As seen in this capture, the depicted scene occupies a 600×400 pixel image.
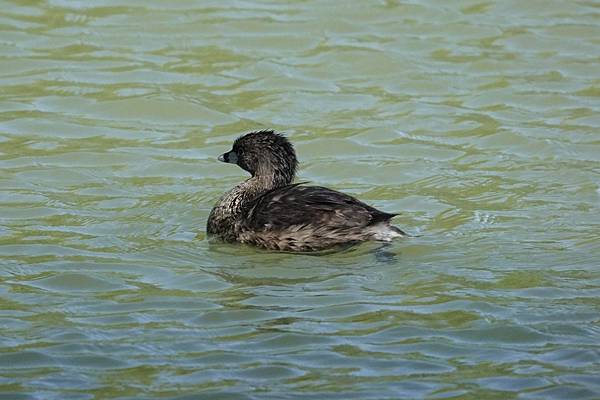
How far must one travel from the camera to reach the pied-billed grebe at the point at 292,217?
9.68 meters

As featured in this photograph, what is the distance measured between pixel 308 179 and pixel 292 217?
6.98ft

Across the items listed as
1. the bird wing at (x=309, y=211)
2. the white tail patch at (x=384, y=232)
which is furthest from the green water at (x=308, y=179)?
the bird wing at (x=309, y=211)

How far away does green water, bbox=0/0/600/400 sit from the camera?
7.22 metres

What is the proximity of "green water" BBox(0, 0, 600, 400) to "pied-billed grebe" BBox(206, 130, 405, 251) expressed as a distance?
147 millimetres

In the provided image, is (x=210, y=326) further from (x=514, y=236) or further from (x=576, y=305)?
(x=514, y=236)

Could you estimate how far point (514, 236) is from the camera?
977 cm

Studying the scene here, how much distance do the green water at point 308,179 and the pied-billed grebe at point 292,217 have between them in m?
0.15

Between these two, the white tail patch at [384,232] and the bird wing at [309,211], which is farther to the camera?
the bird wing at [309,211]

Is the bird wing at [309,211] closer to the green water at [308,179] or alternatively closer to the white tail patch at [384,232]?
the white tail patch at [384,232]

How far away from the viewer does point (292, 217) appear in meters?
9.77

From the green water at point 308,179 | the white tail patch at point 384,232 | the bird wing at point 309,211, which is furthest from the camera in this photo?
the bird wing at point 309,211

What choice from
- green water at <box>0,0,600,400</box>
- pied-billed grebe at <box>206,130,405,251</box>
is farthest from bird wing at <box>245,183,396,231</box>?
green water at <box>0,0,600,400</box>

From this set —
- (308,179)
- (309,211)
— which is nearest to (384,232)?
(309,211)

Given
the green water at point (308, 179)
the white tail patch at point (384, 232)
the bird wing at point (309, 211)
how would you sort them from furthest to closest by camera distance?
the bird wing at point (309, 211) → the white tail patch at point (384, 232) → the green water at point (308, 179)
